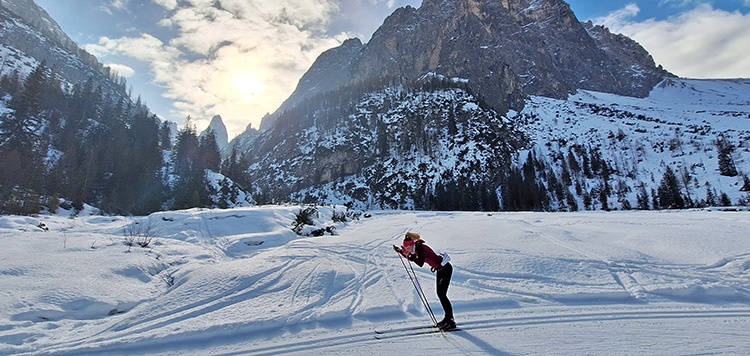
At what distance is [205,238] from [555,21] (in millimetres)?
231127

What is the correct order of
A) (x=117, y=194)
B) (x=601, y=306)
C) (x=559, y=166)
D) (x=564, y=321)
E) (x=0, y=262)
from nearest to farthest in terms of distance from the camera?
(x=564, y=321) → (x=601, y=306) → (x=0, y=262) → (x=117, y=194) → (x=559, y=166)

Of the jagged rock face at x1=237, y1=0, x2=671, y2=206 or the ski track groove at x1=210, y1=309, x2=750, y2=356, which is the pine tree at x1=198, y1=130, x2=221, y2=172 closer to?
the jagged rock face at x1=237, y1=0, x2=671, y2=206

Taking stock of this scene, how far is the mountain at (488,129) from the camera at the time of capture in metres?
87.8

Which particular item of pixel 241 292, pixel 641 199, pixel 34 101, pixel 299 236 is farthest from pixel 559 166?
pixel 34 101

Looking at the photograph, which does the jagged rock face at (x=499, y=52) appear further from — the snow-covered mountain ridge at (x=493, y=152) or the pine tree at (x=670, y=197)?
the pine tree at (x=670, y=197)

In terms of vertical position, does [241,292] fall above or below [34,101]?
below

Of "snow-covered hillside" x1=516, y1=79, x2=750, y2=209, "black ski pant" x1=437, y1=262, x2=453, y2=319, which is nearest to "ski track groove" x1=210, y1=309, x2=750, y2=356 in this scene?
"black ski pant" x1=437, y1=262, x2=453, y2=319

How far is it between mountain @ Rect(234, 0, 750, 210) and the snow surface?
73.7 meters

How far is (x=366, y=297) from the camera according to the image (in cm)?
698

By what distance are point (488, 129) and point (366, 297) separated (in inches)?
4266

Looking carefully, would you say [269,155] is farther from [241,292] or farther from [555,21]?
[555,21]

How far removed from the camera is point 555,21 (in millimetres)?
186500

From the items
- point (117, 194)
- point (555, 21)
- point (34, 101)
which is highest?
point (555, 21)

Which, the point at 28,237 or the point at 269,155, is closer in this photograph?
the point at 28,237
